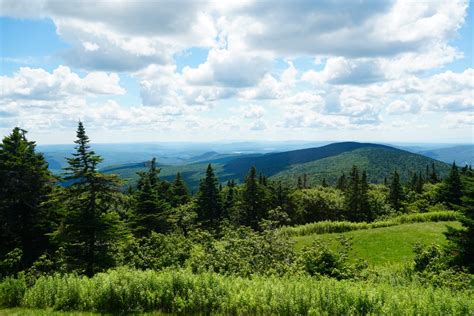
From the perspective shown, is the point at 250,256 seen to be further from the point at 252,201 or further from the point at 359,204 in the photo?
the point at 359,204

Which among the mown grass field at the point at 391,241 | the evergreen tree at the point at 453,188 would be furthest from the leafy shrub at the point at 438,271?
the evergreen tree at the point at 453,188

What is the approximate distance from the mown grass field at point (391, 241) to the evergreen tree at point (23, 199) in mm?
20456

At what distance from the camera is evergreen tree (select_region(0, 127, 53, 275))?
20.8m

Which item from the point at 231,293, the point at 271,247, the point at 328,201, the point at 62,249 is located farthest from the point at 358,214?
the point at 231,293

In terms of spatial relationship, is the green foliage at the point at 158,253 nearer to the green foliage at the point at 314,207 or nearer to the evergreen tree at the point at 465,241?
the evergreen tree at the point at 465,241

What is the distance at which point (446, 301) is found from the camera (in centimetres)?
895

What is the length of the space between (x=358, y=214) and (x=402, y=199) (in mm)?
15847

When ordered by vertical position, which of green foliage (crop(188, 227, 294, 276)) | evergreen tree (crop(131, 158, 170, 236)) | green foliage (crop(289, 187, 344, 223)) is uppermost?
green foliage (crop(188, 227, 294, 276))

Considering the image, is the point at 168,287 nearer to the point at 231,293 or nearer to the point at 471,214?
the point at 231,293

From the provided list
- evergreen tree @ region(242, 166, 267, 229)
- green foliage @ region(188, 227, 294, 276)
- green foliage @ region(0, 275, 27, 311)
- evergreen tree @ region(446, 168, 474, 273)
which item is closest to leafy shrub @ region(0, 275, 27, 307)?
green foliage @ region(0, 275, 27, 311)

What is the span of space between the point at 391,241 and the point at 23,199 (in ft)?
102

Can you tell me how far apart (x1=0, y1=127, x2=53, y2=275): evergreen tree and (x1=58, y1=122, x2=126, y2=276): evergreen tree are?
2.04 m

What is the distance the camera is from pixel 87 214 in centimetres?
1995

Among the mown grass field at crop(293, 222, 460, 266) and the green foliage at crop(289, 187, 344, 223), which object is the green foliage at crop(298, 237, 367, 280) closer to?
the mown grass field at crop(293, 222, 460, 266)
